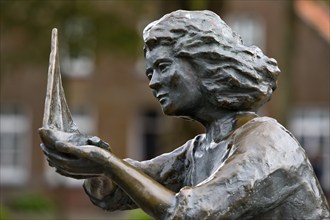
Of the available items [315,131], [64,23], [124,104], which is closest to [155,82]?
[64,23]

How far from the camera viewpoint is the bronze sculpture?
13.5ft

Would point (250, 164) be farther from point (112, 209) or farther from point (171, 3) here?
point (171, 3)

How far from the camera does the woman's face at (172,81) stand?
4.40 meters

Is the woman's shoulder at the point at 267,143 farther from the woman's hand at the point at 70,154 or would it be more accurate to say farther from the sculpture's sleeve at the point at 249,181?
the woman's hand at the point at 70,154

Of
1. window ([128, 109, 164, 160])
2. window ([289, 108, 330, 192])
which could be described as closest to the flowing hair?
window ([289, 108, 330, 192])

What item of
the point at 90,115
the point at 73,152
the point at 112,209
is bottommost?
the point at 90,115

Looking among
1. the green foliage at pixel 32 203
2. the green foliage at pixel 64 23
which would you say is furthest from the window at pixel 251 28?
the green foliage at pixel 64 23

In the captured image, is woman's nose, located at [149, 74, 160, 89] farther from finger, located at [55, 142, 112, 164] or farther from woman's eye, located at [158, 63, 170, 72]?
finger, located at [55, 142, 112, 164]

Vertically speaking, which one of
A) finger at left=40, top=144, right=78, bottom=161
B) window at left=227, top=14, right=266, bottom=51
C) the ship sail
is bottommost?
window at left=227, top=14, right=266, bottom=51

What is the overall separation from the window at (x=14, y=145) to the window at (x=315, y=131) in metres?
7.49

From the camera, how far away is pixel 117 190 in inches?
182

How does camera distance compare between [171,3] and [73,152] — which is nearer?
[73,152]

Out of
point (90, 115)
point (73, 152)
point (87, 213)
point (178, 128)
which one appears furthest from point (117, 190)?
point (90, 115)

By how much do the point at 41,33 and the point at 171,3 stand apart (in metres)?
3.30
